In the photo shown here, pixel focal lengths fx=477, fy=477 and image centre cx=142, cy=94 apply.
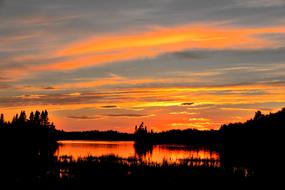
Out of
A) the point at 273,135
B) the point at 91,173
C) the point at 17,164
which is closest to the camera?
the point at 91,173

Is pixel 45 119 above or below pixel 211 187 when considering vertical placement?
above

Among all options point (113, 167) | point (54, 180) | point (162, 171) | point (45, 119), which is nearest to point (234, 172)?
point (162, 171)

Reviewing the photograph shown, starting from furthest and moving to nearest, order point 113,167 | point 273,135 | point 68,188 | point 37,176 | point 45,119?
point 45,119
point 273,135
point 113,167
point 37,176
point 68,188

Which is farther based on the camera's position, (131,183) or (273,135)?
(273,135)

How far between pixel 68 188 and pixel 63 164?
20.2 metres

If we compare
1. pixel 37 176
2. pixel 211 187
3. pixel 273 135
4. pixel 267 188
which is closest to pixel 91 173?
pixel 37 176

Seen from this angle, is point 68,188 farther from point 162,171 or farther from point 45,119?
point 45,119

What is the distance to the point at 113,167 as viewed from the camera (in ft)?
164

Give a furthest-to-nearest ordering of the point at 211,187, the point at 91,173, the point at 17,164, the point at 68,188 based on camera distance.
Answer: the point at 17,164 → the point at 91,173 → the point at 211,187 → the point at 68,188

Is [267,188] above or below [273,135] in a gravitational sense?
below

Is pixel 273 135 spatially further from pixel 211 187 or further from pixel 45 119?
pixel 45 119

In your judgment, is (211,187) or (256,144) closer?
(211,187)

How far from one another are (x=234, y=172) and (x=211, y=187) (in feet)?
29.4

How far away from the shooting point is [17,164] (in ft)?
174
